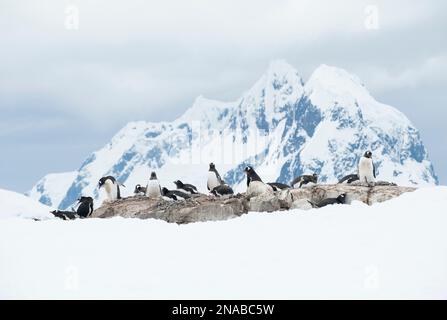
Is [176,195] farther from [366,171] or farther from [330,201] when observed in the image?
[330,201]

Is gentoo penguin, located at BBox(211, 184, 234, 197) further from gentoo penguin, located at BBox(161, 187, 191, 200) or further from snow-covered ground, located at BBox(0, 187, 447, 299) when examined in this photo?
snow-covered ground, located at BBox(0, 187, 447, 299)

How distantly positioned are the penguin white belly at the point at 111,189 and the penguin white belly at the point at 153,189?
1455 mm

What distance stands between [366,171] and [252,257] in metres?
13.3

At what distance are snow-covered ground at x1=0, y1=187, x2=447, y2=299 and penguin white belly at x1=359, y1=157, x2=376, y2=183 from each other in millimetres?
8688

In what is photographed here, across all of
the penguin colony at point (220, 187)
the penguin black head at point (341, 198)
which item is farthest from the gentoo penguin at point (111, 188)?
the penguin black head at point (341, 198)

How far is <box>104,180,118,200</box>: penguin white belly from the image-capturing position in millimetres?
34250

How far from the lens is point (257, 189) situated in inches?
1090

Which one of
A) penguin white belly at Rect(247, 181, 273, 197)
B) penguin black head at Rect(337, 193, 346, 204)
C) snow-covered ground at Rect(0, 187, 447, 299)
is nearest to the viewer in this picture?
snow-covered ground at Rect(0, 187, 447, 299)

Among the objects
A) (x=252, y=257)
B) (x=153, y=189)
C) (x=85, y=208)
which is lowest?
(x=252, y=257)

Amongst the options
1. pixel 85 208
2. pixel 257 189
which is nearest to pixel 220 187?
pixel 257 189

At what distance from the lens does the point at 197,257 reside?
17953 millimetres

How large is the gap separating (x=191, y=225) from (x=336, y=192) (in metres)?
6.50

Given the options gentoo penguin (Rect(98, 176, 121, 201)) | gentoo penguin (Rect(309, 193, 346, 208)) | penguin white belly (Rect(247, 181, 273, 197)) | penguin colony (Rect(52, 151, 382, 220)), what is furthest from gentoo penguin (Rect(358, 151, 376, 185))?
gentoo penguin (Rect(98, 176, 121, 201))
